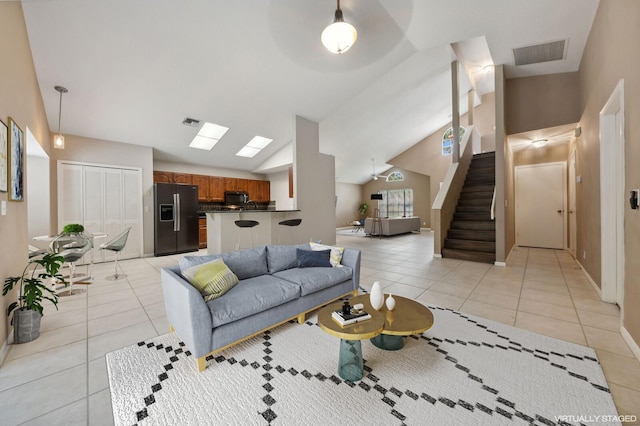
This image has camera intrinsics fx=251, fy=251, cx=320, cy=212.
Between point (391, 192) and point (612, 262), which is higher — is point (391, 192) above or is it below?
above

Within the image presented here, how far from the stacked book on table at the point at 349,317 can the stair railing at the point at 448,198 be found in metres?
4.21

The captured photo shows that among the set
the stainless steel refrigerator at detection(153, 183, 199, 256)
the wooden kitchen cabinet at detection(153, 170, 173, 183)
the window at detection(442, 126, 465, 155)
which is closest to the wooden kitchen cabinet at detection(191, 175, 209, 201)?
the wooden kitchen cabinet at detection(153, 170, 173, 183)

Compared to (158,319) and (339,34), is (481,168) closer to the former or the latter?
(339,34)

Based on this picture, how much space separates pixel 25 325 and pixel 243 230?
3.21m

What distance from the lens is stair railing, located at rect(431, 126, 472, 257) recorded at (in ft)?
18.0

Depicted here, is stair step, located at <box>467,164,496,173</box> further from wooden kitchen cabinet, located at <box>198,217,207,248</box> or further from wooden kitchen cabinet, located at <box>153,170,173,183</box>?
wooden kitchen cabinet, located at <box>153,170,173,183</box>

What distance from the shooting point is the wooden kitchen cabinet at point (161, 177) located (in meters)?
6.86

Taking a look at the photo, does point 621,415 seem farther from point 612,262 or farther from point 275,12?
point 275,12

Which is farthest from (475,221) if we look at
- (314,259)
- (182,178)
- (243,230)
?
(182,178)

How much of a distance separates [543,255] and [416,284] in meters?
4.04

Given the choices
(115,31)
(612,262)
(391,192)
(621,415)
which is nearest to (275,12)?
(115,31)

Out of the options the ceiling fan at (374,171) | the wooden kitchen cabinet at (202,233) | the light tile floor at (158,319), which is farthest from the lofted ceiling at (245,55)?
the ceiling fan at (374,171)

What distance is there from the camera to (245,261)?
9.09ft

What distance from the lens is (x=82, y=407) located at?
4.97 ft
